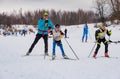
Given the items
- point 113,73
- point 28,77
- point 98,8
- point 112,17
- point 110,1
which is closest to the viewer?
point 28,77

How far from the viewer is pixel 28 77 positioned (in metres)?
7.28

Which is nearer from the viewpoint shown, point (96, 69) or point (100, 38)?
point (96, 69)

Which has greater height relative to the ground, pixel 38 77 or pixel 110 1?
pixel 110 1

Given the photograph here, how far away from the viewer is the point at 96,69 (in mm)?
8648

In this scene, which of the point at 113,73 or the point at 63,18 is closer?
the point at 113,73

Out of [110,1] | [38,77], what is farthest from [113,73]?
[110,1]

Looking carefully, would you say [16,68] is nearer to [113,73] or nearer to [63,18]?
[113,73]

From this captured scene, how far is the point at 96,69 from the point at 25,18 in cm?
11375

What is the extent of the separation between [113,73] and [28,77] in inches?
101

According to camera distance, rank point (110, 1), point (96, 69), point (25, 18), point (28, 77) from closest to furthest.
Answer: point (28, 77) → point (96, 69) → point (110, 1) → point (25, 18)

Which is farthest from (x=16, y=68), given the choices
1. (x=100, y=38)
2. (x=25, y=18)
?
(x=25, y=18)

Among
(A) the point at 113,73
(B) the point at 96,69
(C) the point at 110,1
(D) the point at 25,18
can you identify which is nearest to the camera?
(A) the point at 113,73

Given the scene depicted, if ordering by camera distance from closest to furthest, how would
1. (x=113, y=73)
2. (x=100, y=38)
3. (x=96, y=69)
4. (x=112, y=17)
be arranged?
(x=113, y=73), (x=96, y=69), (x=100, y=38), (x=112, y=17)

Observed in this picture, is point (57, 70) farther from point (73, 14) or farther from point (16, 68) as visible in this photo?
point (73, 14)
